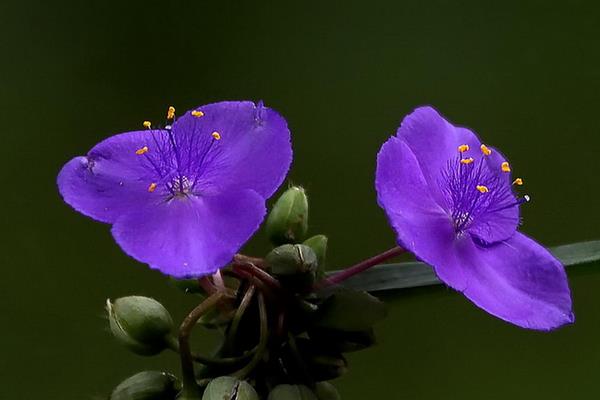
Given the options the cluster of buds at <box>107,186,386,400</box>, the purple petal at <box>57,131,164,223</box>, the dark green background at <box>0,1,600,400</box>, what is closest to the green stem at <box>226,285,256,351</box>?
the cluster of buds at <box>107,186,386,400</box>

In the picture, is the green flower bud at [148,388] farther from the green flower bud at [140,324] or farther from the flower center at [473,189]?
the flower center at [473,189]

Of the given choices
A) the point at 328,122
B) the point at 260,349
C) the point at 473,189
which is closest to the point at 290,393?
the point at 260,349

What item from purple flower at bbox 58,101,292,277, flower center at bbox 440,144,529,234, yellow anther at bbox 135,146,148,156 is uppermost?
yellow anther at bbox 135,146,148,156

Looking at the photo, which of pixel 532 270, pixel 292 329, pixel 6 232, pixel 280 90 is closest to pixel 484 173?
pixel 532 270

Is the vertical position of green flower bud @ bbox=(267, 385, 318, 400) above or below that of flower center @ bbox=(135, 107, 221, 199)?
below

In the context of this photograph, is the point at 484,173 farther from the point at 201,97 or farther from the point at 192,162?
the point at 201,97

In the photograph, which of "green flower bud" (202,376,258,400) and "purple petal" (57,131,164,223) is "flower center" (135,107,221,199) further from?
"green flower bud" (202,376,258,400)

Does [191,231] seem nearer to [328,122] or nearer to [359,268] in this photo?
[359,268]
